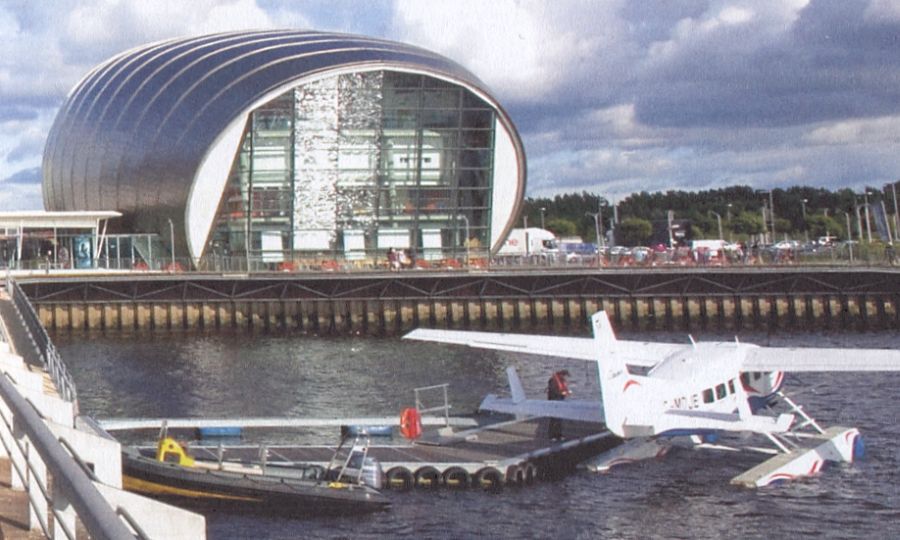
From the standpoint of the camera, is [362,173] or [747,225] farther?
[747,225]

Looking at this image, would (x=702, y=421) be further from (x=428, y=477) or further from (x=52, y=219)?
(x=52, y=219)

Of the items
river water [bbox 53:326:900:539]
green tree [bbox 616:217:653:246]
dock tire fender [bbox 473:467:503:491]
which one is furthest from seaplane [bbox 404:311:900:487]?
green tree [bbox 616:217:653:246]

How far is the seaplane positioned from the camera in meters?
25.9

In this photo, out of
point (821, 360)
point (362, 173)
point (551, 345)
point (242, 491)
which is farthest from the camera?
point (362, 173)

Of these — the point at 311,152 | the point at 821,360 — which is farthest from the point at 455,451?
the point at 311,152

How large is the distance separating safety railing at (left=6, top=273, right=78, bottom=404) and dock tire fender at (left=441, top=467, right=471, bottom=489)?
782 centimetres

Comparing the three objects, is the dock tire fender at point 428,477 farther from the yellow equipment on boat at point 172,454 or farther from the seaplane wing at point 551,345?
the yellow equipment on boat at point 172,454

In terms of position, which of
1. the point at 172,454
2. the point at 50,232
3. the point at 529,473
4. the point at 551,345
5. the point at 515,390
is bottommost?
the point at 529,473

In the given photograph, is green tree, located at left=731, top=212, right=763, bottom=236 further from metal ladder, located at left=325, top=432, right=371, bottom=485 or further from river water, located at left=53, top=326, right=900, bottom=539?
metal ladder, located at left=325, top=432, right=371, bottom=485

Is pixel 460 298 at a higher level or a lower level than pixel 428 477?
higher

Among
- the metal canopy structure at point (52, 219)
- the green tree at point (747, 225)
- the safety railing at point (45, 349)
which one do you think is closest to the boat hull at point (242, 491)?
the safety railing at point (45, 349)

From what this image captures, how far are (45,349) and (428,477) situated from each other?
383 inches

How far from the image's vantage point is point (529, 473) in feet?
89.9

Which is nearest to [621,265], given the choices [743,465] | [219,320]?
[219,320]
